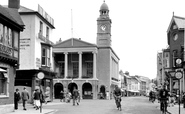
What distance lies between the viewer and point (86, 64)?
73.8m

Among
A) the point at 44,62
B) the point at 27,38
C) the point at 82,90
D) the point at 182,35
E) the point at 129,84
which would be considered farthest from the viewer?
the point at 129,84

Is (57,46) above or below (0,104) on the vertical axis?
above

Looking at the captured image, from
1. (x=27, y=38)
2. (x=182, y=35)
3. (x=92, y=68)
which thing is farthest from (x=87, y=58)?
(x=27, y=38)

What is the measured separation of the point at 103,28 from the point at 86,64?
396 inches

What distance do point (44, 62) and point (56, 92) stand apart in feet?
114

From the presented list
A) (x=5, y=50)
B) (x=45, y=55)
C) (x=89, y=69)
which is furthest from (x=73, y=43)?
(x=5, y=50)

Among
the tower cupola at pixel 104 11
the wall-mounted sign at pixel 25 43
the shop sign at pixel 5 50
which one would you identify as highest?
the tower cupola at pixel 104 11

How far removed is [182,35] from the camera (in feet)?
143

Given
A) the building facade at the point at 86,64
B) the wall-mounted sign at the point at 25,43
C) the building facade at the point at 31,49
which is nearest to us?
the building facade at the point at 31,49

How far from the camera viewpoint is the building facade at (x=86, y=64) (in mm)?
71062

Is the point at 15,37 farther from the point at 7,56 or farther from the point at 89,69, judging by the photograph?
the point at 89,69

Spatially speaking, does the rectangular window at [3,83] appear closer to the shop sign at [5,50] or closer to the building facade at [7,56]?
the building facade at [7,56]

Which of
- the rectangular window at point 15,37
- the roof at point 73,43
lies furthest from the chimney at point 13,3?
the roof at point 73,43

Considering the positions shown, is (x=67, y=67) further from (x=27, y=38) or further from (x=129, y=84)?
(x=129, y=84)
